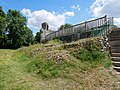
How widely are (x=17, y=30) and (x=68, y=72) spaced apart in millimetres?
33198

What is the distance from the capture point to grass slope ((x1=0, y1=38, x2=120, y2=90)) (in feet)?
25.6

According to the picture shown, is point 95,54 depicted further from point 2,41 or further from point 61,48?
point 2,41

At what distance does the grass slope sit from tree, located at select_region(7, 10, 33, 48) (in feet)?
98.8

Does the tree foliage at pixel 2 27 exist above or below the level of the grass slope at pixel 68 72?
above

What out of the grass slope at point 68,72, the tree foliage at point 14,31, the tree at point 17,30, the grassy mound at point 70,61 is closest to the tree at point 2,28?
the tree foliage at point 14,31

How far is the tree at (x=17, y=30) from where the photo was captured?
4053 cm

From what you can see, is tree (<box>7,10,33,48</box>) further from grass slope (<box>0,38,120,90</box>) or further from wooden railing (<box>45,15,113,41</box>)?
grass slope (<box>0,38,120,90</box>)

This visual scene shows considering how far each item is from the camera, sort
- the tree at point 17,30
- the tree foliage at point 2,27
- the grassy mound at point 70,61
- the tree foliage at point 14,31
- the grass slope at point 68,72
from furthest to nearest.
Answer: the tree at point 17,30
the tree foliage at point 14,31
the tree foliage at point 2,27
the grassy mound at point 70,61
the grass slope at point 68,72

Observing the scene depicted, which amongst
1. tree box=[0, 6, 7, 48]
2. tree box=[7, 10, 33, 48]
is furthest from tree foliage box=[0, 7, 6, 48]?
tree box=[7, 10, 33, 48]

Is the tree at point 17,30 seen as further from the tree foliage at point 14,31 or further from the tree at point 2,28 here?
the tree at point 2,28

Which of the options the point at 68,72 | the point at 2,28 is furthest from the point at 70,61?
the point at 2,28

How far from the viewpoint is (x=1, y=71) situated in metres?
10.0

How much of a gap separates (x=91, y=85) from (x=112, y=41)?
395cm

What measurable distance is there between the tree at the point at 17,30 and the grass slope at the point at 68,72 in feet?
98.8
